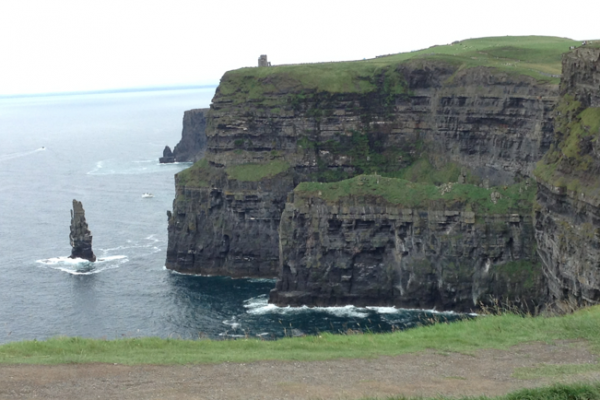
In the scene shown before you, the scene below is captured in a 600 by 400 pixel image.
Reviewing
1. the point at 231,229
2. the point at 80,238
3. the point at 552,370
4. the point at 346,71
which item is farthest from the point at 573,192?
the point at 80,238

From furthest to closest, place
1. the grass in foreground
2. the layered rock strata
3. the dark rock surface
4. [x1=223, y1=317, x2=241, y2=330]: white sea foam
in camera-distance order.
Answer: the layered rock strata
the dark rock surface
[x1=223, y1=317, x2=241, y2=330]: white sea foam
the grass in foreground

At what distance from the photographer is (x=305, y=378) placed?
95.7ft

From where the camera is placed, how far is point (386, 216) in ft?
315

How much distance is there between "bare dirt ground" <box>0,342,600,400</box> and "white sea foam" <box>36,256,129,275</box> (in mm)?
83514

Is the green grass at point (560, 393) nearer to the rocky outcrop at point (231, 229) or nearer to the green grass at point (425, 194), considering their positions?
the green grass at point (425, 194)

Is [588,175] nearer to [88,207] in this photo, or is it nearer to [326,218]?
[326,218]

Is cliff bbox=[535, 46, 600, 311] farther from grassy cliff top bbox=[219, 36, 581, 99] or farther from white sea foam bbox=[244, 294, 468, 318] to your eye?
grassy cliff top bbox=[219, 36, 581, 99]

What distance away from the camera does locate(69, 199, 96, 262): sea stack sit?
4557 inches

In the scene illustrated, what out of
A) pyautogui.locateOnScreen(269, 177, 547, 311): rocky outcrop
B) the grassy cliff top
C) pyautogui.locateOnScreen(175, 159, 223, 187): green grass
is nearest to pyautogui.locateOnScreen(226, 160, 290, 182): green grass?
pyautogui.locateOnScreen(175, 159, 223, 187): green grass

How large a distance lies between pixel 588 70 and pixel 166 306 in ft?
178

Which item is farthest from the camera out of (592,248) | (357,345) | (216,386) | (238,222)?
(238,222)

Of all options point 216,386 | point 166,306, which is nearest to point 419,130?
point 166,306

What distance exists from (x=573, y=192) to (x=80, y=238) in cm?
7450

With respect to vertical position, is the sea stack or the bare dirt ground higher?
the bare dirt ground
